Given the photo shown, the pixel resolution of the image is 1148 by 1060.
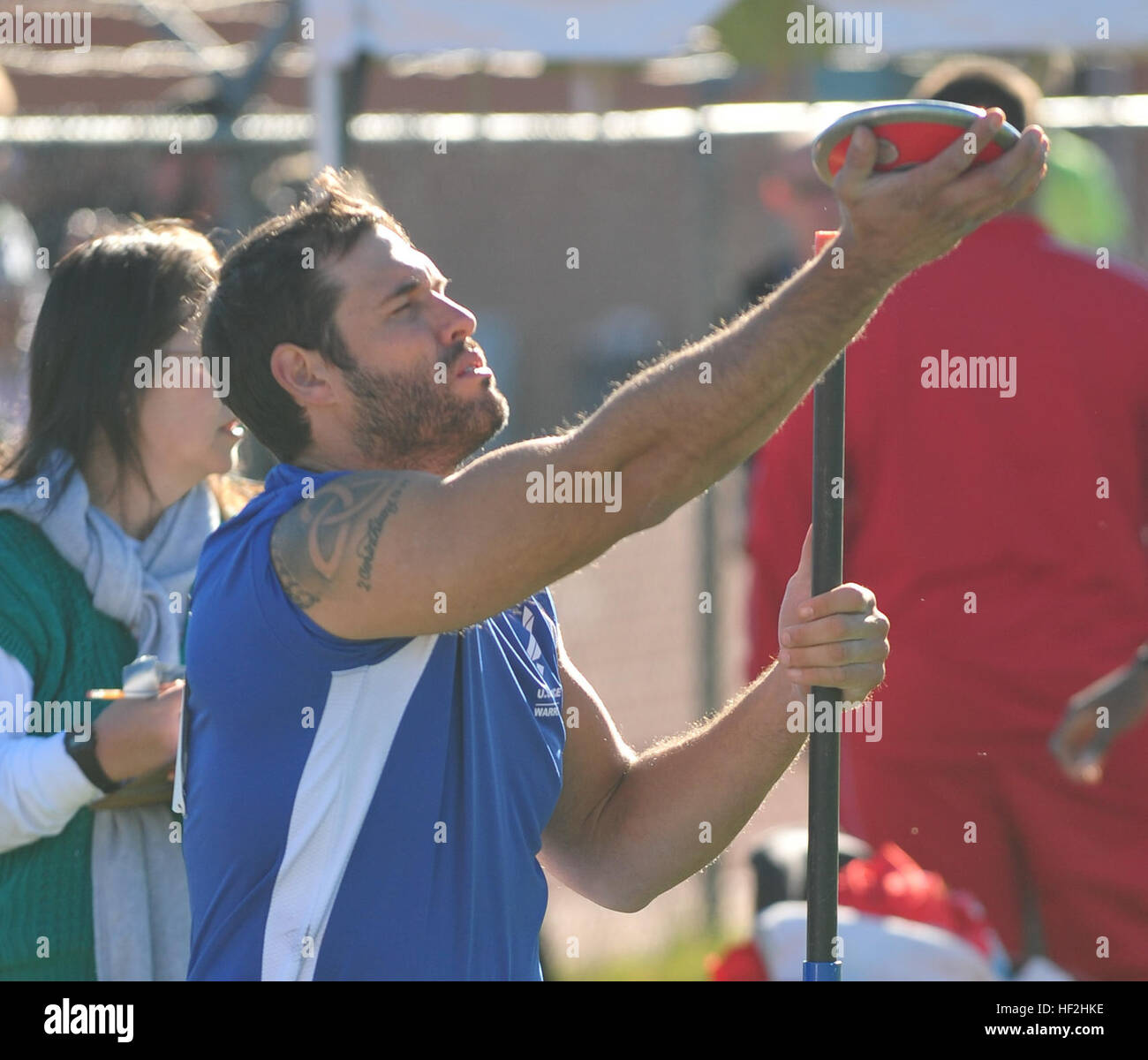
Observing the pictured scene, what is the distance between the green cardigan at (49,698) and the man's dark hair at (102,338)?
0.19 meters

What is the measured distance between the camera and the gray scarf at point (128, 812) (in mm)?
2746

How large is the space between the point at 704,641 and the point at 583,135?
5.58 feet

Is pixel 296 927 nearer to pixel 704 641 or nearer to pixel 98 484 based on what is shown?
pixel 98 484

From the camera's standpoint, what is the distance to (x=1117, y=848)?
→ 12.6 ft

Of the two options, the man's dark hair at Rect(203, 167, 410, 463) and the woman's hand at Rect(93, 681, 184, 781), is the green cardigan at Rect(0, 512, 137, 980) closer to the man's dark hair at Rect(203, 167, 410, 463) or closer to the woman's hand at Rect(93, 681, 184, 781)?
the woman's hand at Rect(93, 681, 184, 781)

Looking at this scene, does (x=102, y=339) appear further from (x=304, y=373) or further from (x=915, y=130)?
(x=915, y=130)

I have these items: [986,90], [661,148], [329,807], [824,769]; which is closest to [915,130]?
[824,769]

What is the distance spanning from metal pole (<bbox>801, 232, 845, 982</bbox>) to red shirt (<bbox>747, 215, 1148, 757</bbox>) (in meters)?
1.58

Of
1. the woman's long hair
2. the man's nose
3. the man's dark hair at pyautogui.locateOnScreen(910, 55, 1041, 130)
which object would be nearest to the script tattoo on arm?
the man's nose

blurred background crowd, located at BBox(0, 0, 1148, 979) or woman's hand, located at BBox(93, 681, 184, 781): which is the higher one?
blurred background crowd, located at BBox(0, 0, 1148, 979)

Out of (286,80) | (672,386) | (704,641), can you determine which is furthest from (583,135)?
(286,80)

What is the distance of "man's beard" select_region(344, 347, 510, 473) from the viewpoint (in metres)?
2.26

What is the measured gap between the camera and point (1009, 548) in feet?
12.6

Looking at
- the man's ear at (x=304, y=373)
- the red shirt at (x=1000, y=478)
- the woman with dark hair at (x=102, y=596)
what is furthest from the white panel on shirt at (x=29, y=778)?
the red shirt at (x=1000, y=478)
